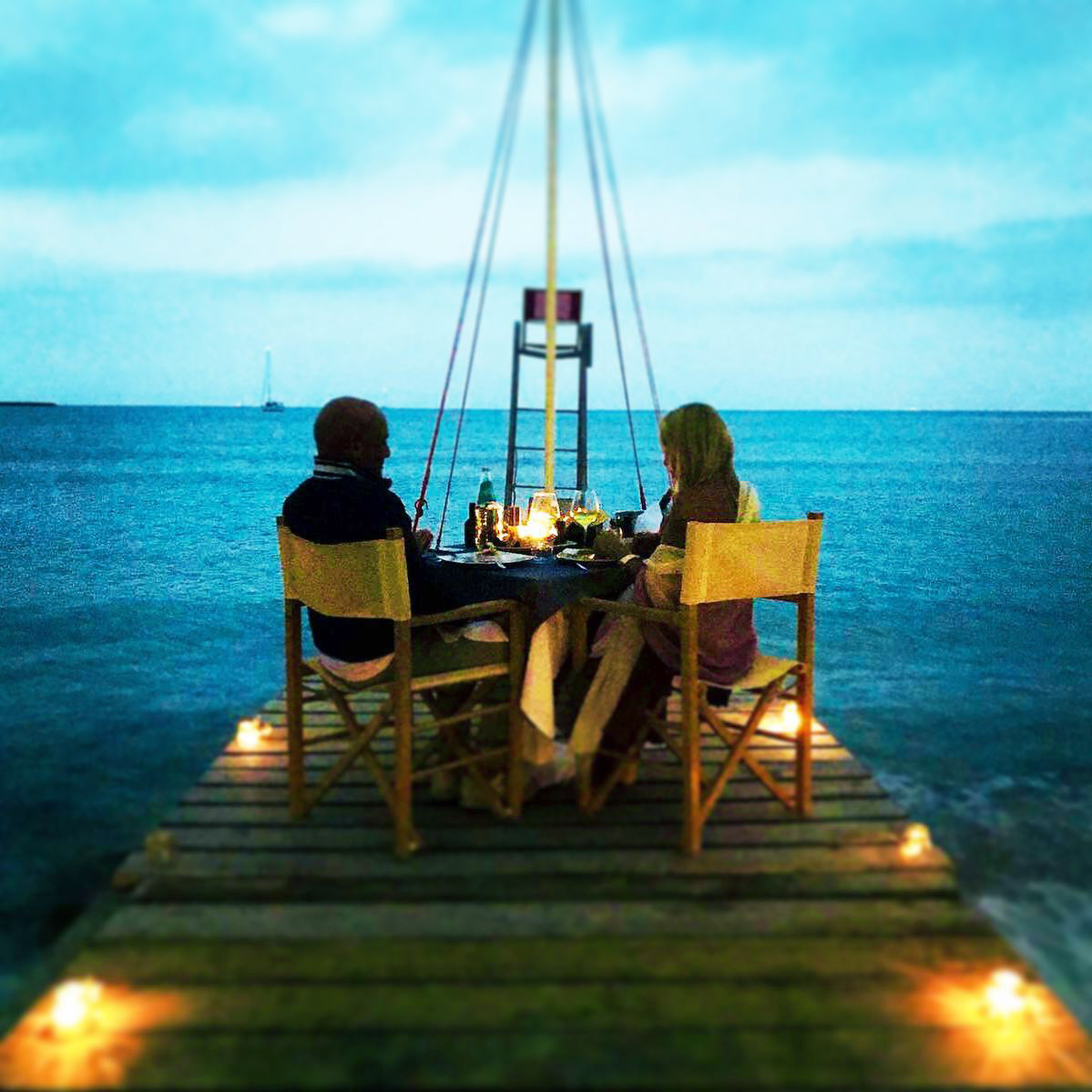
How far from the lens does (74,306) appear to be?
89812 mm

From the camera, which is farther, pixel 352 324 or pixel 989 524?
pixel 352 324

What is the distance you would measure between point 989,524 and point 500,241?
16063 millimetres

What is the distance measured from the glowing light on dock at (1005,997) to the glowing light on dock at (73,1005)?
1852 millimetres

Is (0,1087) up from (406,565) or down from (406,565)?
down

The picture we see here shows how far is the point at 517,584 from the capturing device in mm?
3121

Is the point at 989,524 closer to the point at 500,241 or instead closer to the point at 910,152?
the point at 500,241

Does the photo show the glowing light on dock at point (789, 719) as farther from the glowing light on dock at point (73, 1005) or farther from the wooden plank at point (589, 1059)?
the glowing light on dock at point (73, 1005)

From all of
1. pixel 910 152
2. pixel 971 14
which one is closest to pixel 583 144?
pixel 971 14

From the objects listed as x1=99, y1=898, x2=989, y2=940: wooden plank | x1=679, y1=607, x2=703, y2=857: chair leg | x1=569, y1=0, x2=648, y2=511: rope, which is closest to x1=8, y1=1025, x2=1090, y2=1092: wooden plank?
x1=99, y1=898, x2=989, y2=940: wooden plank

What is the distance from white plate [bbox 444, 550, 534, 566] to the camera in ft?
10.6

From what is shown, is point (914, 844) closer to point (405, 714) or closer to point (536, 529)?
point (405, 714)

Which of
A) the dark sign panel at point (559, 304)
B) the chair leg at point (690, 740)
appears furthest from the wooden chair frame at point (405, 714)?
the dark sign panel at point (559, 304)

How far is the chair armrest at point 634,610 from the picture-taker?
2975 mm

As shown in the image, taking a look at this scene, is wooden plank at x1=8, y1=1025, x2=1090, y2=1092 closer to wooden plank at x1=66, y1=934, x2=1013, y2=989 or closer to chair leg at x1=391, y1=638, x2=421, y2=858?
wooden plank at x1=66, y1=934, x2=1013, y2=989
